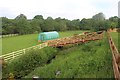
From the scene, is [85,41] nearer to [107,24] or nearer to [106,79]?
[106,79]

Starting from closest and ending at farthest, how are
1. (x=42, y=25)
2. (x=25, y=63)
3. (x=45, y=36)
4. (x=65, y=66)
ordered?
(x=65, y=66)
(x=25, y=63)
(x=45, y=36)
(x=42, y=25)

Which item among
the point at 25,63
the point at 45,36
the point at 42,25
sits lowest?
the point at 25,63

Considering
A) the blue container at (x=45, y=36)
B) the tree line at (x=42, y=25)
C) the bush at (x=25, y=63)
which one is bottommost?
the bush at (x=25, y=63)

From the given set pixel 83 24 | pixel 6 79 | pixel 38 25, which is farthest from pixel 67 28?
pixel 6 79

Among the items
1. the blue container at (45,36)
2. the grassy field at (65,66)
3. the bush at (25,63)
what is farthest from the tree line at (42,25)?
the bush at (25,63)

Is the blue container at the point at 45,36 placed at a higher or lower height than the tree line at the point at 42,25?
lower


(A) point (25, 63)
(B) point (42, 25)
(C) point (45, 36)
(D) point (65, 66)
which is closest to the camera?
(D) point (65, 66)

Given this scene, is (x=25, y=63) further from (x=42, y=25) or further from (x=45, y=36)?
(x=42, y=25)

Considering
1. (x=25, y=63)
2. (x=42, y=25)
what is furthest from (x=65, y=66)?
(x=42, y=25)

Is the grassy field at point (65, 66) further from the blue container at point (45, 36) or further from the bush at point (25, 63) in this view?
the blue container at point (45, 36)

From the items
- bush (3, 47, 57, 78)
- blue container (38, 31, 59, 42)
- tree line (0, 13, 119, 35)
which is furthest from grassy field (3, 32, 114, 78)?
tree line (0, 13, 119, 35)

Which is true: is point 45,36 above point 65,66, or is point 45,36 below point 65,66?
above

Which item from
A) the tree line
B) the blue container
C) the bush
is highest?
the tree line

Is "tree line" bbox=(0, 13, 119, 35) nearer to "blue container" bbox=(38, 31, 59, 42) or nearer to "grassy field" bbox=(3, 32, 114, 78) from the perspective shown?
"blue container" bbox=(38, 31, 59, 42)
